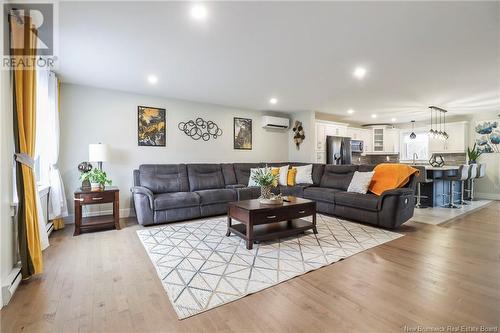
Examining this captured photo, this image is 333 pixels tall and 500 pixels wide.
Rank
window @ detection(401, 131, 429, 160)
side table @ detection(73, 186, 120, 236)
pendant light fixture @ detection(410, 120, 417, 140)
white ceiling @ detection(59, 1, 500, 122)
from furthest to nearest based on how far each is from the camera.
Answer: window @ detection(401, 131, 429, 160) < pendant light fixture @ detection(410, 120, 417, 140) < side table @ detection(73, 186, 120, 236) < white ceiling @ detection(59, 1, 500, 122)

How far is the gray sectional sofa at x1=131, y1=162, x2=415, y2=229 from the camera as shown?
384cm

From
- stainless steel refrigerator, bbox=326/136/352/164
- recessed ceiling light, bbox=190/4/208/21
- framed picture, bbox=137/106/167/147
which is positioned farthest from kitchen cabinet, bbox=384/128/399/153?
recessed ceiling light, bbox=190/4/208/21

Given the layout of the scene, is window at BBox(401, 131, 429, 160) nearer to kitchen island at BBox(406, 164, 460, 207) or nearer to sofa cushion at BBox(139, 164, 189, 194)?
kitchen island at BBox(406, 164, 460, 207)

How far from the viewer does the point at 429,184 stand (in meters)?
5.52

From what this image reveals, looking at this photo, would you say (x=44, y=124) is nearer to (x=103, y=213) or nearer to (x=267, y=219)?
(x=103, y=213)

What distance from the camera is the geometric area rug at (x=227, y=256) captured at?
6.66 feet

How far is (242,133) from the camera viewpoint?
20.7 feet

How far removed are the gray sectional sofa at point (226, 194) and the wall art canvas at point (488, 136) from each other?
474 cm

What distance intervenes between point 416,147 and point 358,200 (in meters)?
5.76

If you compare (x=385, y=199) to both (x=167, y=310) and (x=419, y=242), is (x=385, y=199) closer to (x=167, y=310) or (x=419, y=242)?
(x=419, y=242)

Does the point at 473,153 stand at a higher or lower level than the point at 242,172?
higher

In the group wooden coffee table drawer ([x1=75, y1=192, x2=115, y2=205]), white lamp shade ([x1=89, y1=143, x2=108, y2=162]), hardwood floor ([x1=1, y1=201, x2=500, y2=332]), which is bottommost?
hardwood floor ([x1=1, y1=201, x2=500, y2=332])

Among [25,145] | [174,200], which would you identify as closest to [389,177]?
[174,200]

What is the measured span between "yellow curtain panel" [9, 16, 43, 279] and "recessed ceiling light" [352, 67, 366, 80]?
385 cm
